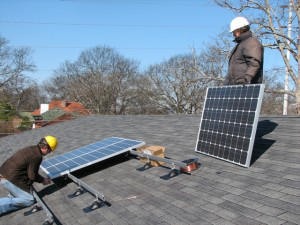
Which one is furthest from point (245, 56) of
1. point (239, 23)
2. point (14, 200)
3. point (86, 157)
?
point (14, 200)

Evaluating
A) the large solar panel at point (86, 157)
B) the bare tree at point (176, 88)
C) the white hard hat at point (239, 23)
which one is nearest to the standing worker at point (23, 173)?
the large solar panel at point (86, 157)

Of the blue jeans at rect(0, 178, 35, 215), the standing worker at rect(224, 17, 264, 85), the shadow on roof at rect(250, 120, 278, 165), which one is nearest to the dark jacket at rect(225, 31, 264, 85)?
the standing worker at rect(224, 17, 264, 85)

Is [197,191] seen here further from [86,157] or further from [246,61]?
[86,157]

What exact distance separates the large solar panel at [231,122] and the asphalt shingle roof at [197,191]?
188mm

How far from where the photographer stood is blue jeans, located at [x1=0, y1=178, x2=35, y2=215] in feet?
14.8

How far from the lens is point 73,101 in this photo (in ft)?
172

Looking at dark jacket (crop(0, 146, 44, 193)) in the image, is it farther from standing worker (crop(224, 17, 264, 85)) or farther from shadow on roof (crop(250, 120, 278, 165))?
standing worker (crop(224, 17, 264, 85))

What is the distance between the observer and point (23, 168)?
4.87 m

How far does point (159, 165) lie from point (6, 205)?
258 cm

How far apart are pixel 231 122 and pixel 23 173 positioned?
3591 millimetres

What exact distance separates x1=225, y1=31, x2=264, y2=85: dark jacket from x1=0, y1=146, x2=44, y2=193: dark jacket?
3.69 meters

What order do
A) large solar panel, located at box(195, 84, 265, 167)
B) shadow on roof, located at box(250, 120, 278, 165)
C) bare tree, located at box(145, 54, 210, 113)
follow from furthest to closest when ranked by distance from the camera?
bare tree, located at box(145, 54, 210, 113) < shadow on roof, located at box(250, 120, 278, 165) < large solar panel, located at box(195, 84, 265, 167)

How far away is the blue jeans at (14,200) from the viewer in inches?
177

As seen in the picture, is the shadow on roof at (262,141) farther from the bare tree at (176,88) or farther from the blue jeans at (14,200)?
the bare tree at (176,88)
